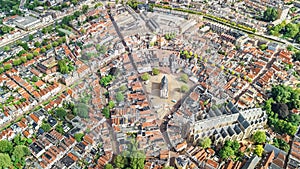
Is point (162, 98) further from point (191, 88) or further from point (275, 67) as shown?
point (275, 67)

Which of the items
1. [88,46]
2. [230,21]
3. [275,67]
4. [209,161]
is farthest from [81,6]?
[209,161]

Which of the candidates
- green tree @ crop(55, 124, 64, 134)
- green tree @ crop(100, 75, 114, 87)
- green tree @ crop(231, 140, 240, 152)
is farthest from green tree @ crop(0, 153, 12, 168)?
green tree @ crop(231, 140, 240, 152)

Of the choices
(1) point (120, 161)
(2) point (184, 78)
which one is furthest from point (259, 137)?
(1) point (120, 161)

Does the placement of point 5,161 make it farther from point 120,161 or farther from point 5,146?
point 120,161

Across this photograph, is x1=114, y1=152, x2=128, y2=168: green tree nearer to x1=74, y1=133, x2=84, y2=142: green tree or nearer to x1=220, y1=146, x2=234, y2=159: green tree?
x1=74, y1=133, x2=84, y2=142: green tree

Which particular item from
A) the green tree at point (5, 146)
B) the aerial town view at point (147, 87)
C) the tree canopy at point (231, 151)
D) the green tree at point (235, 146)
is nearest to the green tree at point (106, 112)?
the aerial town view at point (147, 87)

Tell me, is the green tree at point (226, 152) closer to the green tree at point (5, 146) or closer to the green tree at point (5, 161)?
the green tree at point (5, 161)
